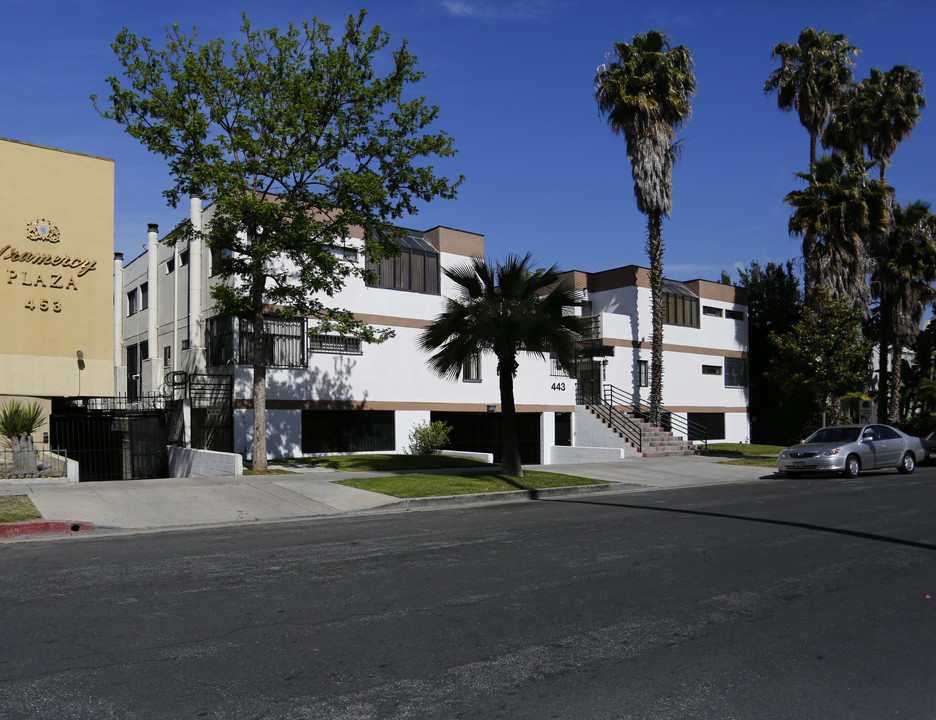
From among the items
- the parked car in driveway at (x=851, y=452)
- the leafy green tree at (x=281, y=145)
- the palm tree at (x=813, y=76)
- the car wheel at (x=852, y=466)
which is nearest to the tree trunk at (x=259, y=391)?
the leafy green tree at (x=281, y=145)

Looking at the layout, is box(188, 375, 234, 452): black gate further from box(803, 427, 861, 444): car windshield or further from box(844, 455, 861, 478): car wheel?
box(844, 455, 861, 478): car wheel

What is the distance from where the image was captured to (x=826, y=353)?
2638cm

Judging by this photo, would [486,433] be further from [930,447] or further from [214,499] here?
[214,499]

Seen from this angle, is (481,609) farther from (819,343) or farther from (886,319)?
(886,319)

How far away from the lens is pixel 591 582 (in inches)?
298

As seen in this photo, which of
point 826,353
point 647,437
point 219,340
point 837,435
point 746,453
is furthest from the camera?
point 746,453

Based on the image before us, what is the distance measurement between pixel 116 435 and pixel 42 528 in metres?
20.6

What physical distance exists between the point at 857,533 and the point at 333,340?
18593 millimetres

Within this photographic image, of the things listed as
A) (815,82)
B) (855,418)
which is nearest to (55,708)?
(815,82)

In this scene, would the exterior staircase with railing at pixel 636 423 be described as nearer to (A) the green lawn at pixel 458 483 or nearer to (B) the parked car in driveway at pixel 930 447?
(B) the parked car in driveway at pixel 930 447

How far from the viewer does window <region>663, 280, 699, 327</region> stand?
37.3 m

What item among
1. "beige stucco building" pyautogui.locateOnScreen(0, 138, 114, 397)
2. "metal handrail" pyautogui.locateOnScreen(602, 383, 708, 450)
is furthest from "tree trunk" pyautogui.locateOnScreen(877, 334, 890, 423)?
"beige stucco building" pyautogui.locateOnScreen(0, 138, 114, 397)

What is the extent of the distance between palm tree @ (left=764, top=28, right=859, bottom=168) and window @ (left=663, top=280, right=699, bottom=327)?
828 cm

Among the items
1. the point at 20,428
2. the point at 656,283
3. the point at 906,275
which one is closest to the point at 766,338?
the point at 906,275
